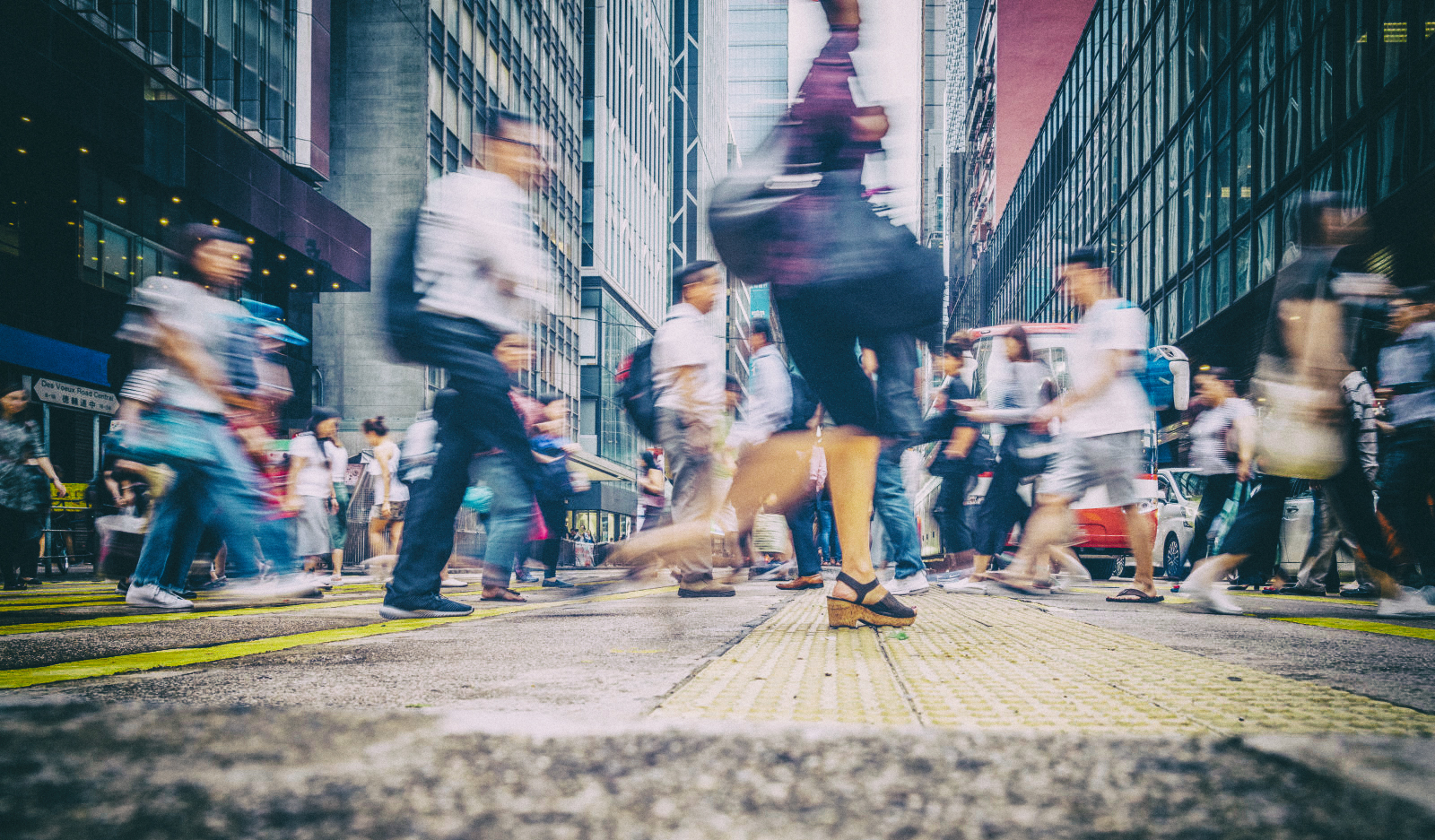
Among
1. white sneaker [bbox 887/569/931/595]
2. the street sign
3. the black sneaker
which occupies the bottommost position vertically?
white sneaker [bbox 887/569/931/595]

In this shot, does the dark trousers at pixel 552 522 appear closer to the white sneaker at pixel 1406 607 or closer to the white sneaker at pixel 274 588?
the white sneaker at pixel 274 588

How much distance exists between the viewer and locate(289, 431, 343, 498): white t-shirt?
8.09m

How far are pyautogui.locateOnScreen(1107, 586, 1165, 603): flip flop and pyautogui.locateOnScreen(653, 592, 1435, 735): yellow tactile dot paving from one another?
3133mm

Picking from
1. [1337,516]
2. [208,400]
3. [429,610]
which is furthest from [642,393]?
[1337,516]

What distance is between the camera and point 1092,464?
211 inches

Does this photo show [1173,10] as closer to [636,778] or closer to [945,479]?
[945,479]

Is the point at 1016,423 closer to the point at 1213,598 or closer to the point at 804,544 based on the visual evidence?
the point at 804,544

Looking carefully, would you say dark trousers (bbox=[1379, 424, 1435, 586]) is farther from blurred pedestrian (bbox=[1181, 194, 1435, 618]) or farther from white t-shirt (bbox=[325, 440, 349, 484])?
white t-shirt (bbox=[325, 440, 349, 484])

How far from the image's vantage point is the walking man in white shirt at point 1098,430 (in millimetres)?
5324

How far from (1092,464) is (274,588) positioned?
14.3 feet

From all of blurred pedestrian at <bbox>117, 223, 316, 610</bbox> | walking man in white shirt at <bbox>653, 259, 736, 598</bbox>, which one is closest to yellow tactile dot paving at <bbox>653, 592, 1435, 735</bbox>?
walking man in white shirt at <bbox>653, 259, 736, 598</bbox>

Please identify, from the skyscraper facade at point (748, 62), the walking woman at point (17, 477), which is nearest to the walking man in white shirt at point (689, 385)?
the walking woman at point (17, 477)

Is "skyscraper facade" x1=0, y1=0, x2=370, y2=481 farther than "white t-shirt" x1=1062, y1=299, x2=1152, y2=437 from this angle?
Yes

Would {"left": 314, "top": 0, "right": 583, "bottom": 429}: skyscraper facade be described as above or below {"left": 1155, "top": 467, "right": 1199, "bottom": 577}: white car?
above
